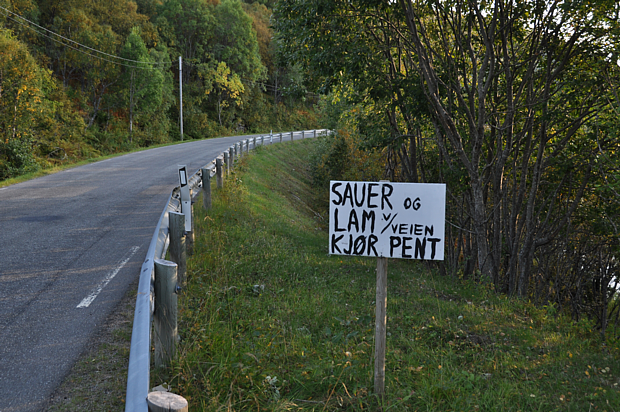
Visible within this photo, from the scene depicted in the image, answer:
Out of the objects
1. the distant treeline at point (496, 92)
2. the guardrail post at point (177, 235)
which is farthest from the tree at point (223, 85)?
the guardrail post at point (177, 235)

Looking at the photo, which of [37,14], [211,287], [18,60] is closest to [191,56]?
[37,14]

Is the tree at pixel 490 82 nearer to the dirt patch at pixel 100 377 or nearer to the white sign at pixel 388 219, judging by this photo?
the white sign at pixel 388 219

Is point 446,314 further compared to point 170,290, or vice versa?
point 446,314

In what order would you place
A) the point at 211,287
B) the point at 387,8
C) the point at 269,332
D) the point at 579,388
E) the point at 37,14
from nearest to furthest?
the point at 579,388
the point at 269,332
the point at 211,287
the point at 387,8
the point at 37,14

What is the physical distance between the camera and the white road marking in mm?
5493

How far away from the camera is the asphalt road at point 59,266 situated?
13.5 feet

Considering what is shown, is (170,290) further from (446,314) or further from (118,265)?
(446,314)

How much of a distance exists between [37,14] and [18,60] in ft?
42.1

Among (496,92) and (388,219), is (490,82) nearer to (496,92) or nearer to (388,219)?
(496,92)

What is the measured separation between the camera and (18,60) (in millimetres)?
19547

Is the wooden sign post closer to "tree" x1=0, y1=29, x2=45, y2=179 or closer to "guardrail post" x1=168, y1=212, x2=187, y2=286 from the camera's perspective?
"guardrail post" x1=168, y1=212, x2=187, y2=286

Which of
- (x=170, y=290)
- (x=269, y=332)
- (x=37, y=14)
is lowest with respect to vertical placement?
(x=269, y=332)

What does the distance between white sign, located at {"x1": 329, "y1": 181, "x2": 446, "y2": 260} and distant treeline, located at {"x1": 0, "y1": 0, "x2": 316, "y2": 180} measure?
7.77 meters

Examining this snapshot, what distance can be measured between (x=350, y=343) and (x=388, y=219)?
1816 mm
